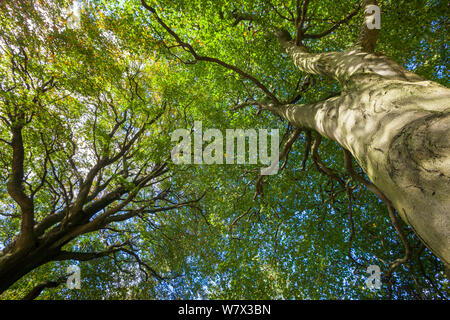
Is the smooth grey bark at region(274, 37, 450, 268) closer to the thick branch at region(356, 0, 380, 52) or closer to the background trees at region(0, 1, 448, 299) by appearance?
the thick branch at region(356, 0, 380, 52)

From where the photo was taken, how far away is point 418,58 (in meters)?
6.16

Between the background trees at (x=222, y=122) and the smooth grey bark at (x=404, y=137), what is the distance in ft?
10.3

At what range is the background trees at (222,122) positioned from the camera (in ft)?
17.5

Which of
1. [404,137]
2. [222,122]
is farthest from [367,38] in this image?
[222,122]

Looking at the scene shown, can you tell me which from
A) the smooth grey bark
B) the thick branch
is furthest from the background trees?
the smooth grey bark

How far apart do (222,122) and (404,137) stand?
7076mm

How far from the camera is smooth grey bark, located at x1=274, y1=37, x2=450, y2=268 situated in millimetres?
904

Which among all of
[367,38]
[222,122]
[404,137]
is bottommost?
[404,137]

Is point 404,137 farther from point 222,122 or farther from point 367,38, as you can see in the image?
point 222,122

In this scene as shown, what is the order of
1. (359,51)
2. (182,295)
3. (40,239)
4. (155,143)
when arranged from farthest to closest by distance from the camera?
(182,295)
(155,143)
(40,239)
(359,51)

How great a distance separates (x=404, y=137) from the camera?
113 cm
